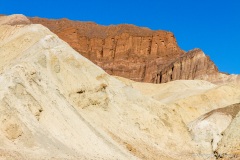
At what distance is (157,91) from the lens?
99812 mm

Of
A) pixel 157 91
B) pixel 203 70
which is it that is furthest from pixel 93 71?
pixel 203 70

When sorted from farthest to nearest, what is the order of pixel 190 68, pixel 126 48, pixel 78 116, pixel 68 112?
pixel 126 48
pixel 190 68
pixel 78 116
pixel 68 112

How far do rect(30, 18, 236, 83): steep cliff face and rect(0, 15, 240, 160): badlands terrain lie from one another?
9946 centimetres

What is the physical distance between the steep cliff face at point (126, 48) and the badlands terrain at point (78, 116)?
99461mm

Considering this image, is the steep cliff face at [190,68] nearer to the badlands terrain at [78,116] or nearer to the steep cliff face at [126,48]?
the steep cliff face at [126,48]

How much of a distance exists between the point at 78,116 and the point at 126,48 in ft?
440

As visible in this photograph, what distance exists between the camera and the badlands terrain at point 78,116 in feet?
103

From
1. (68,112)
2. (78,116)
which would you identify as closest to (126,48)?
(78,116)

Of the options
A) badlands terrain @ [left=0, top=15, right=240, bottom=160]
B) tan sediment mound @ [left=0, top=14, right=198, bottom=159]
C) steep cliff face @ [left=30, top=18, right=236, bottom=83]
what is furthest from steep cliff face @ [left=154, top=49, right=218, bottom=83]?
tan sediment mound @ [left=0, top=14, right=198, bottom=159]

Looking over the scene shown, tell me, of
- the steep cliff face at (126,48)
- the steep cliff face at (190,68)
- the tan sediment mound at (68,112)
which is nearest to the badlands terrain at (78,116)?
the tan sediment mound at (68,112)

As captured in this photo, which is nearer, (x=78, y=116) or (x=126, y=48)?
(x=78, y=116)

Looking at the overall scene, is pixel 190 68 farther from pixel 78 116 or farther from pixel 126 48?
pixel 78 116

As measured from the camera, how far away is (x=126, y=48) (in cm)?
17262

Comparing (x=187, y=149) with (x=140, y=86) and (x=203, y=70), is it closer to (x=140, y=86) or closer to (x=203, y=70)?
(x=140, y=86)
